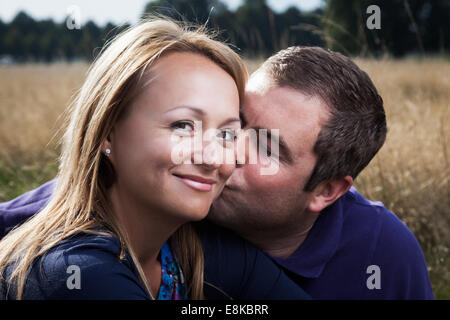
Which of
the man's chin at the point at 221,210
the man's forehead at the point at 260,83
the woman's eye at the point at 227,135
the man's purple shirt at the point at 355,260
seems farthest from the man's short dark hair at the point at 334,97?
the woman's eye at the point at 227,135

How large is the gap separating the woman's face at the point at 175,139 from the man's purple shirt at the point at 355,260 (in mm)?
750

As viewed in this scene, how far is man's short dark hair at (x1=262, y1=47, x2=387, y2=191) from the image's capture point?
6.82 ft

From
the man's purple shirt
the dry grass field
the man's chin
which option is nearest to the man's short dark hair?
the man's purple shirt

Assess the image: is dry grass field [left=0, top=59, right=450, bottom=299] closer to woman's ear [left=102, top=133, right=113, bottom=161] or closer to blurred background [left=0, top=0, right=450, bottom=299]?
blurred background [left=0, top=0, right=450, bottom=299]

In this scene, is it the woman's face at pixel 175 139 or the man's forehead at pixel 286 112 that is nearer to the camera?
the woman's face at pixel 175 139

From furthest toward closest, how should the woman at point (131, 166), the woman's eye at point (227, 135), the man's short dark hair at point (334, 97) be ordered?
the man's short dark hair at point (334, 97), the woman's eye at point (227, 135), the woman at point (131, 166)

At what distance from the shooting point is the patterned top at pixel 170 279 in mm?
1804

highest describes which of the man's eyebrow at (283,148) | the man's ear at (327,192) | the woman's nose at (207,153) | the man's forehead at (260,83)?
the man's forehead at (260,83)

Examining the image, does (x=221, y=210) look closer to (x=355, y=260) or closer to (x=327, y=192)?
(x=327, y=192)

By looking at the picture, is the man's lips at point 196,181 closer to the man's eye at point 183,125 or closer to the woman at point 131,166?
the woman at point 131,166

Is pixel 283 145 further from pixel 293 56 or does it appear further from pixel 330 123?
pixel 293 56

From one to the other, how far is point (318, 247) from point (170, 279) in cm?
68

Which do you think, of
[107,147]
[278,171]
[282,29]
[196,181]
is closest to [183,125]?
[196,181]

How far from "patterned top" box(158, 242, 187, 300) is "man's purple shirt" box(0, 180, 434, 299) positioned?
47 centimetres
